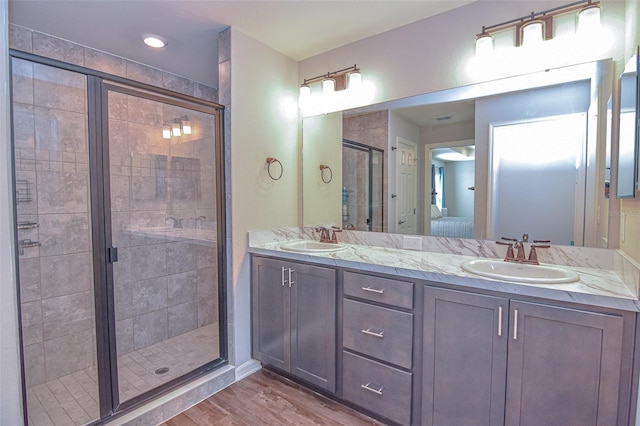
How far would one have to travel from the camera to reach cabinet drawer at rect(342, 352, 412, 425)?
167 centimetres

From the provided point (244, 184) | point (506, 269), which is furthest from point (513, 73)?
point (244, 184)

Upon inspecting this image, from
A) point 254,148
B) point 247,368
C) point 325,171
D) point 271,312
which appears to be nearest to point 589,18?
point 325,171

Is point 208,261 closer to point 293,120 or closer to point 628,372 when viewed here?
point 293,120

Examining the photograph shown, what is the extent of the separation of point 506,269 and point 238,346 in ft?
6.19

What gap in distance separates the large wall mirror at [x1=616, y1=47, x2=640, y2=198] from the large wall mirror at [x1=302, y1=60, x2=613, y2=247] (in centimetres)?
20

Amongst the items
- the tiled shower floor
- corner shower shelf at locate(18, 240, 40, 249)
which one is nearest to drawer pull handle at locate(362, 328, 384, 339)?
the tiled shower floor

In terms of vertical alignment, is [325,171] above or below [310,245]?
above

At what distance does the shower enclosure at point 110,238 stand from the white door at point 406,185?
134 cm

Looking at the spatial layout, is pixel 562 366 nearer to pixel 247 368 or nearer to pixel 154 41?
pixel 247 368

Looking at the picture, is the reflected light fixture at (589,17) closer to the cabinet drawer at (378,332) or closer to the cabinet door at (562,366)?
the cabinet door at (562,366)

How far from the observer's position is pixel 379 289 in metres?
1.75

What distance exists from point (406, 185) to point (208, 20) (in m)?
1.79

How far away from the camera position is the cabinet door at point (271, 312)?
220 cm

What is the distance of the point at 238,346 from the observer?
2.32 metres
